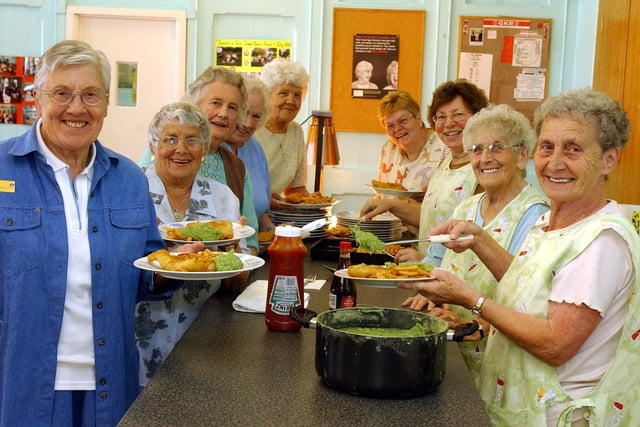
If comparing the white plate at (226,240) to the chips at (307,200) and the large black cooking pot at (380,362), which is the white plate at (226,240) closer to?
the large black cooking pot at (380,362)

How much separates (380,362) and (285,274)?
1.93 ft

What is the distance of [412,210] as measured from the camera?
4.01m

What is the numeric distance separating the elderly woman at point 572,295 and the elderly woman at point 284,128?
2580 millimetres

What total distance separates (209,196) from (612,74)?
11.1 feet

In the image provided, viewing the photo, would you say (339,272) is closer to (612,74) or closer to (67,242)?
(67,242)

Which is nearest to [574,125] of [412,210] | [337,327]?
[337,327]

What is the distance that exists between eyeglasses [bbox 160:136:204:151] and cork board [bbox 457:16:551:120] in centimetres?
407

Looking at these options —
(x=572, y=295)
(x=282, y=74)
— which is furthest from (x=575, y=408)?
(x=282, y=74)

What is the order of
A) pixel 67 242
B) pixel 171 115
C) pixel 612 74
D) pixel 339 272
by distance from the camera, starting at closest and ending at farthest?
1. pixel 67 242
2. pixel 339 272
3. pixel 171 115
4. pixel 612 74

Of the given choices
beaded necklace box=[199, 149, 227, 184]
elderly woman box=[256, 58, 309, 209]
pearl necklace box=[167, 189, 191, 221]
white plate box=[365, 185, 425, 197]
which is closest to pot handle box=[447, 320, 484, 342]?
pearl necklace box=[167, 189, 191, 221]

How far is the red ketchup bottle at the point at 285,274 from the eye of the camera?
7.11 feet

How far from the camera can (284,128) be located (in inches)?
185

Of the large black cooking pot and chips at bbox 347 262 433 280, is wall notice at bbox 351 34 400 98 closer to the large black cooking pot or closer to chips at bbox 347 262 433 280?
chips at bbox 347 262 433 280

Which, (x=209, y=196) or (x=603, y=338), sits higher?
(x=209, y=196)
